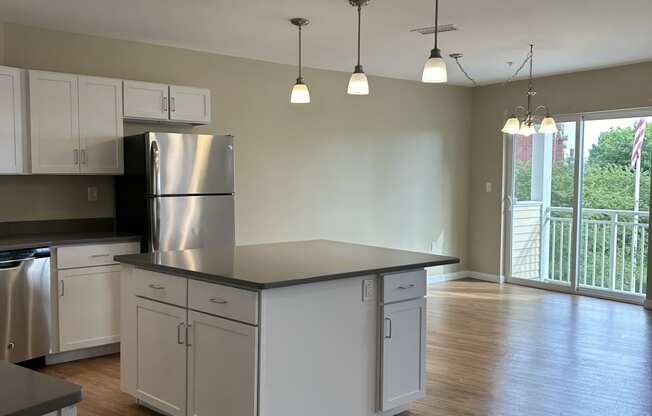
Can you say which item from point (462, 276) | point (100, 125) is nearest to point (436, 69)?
→ point (100, 125)

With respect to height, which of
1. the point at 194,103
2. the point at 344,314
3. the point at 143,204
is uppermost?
the point at 194,103

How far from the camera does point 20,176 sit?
4.59 m

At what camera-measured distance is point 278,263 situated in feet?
10.6

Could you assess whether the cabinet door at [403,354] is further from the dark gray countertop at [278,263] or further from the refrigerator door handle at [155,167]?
the refrigerator door handle at [155,167]

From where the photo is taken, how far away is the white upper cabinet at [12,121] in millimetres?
4180

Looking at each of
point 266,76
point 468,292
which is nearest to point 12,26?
point 266,76

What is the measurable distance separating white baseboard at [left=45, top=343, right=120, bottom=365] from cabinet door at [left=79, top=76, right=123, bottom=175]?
135cm

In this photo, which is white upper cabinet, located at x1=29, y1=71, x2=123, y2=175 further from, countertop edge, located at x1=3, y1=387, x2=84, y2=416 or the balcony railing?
the balcony railing

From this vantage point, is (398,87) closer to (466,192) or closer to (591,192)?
(466,192)

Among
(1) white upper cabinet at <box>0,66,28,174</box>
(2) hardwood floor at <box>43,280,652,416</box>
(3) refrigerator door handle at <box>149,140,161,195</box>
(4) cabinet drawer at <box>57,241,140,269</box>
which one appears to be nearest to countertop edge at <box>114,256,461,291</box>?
(2) hardwood floor at <box>43,280,652,416</box>

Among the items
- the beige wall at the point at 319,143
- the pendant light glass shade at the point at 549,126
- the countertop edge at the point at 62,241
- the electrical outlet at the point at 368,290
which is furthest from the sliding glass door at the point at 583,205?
the countertop edge at the point at 62,241

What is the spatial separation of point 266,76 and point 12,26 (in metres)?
2.30

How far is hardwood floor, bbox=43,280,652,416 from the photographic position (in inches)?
141

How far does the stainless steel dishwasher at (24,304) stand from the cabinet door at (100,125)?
82cm
